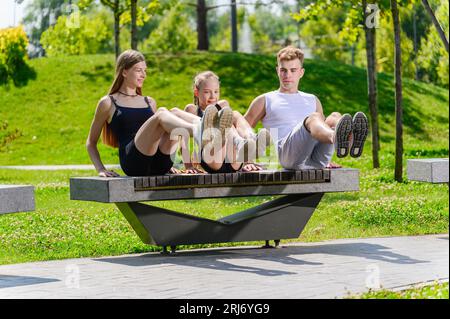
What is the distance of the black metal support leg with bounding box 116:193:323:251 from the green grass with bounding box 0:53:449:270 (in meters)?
1.00

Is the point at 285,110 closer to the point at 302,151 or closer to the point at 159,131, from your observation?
the point at 302,151

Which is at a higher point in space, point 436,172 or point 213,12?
point 213,12

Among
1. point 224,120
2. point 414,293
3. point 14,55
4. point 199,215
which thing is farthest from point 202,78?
point 14,55

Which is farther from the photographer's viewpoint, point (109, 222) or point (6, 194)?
point (109, 222)

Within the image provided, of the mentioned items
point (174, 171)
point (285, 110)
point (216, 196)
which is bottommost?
point (216, 196)

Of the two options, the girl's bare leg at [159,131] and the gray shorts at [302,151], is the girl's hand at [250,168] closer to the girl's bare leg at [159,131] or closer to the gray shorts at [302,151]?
the gray shorts at [302,151]

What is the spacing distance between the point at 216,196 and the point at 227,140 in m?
0.60

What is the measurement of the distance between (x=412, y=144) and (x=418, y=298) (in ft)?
66.2

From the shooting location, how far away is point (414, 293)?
6742 millimetres

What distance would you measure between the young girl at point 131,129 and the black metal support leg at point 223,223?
0.37 metres

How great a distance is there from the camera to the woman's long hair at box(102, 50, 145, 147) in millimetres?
9273

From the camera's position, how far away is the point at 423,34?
56938 mm
